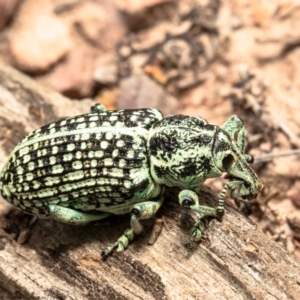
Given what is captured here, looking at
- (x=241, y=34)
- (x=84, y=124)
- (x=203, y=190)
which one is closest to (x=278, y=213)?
(x=203, y=190)

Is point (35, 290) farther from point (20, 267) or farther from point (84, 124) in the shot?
point (84, 124)

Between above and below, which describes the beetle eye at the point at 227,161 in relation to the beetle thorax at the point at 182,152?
above

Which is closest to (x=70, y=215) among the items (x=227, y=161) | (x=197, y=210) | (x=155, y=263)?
(x=155, y=263)

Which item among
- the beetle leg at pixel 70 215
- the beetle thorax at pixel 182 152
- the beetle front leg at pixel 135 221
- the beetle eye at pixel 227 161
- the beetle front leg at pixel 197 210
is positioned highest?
the beetle eye at pixel 227 161

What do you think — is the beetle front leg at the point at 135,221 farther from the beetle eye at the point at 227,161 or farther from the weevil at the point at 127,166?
the beetle eye at the point at 227,161

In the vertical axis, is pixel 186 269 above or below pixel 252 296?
below

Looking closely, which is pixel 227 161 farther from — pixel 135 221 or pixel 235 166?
pixel 135 221

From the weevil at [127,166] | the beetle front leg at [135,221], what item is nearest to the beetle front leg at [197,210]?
the weevil at [127,166]
